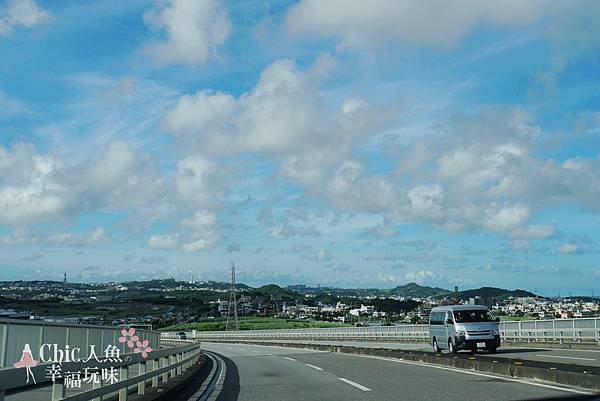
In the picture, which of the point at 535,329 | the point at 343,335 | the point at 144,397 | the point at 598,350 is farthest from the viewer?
the point at 343,335

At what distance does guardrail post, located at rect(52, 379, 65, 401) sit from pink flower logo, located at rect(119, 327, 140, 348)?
1033 cm

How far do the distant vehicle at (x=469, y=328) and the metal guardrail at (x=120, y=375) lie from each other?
1263cm

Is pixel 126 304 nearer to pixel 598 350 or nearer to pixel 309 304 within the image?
pixel 598 350

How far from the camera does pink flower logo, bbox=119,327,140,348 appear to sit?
59.7 feet

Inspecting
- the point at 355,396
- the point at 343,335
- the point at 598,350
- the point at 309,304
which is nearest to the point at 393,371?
the point at 355,396

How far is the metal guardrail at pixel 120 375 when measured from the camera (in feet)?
21.3

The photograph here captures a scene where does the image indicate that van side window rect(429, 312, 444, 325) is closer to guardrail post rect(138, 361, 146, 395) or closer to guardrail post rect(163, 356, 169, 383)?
guardrail post rect(163, 356, 169, 383)

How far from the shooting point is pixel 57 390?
775 cm

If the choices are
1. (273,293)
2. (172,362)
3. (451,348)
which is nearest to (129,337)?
(172,362)

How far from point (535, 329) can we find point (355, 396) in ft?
83.3

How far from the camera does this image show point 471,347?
28531 mm

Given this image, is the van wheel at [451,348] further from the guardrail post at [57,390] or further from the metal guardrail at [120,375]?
the guardrail post at [57,390]

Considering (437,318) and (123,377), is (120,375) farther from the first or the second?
(437,318)

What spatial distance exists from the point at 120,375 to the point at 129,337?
24.9 ft
